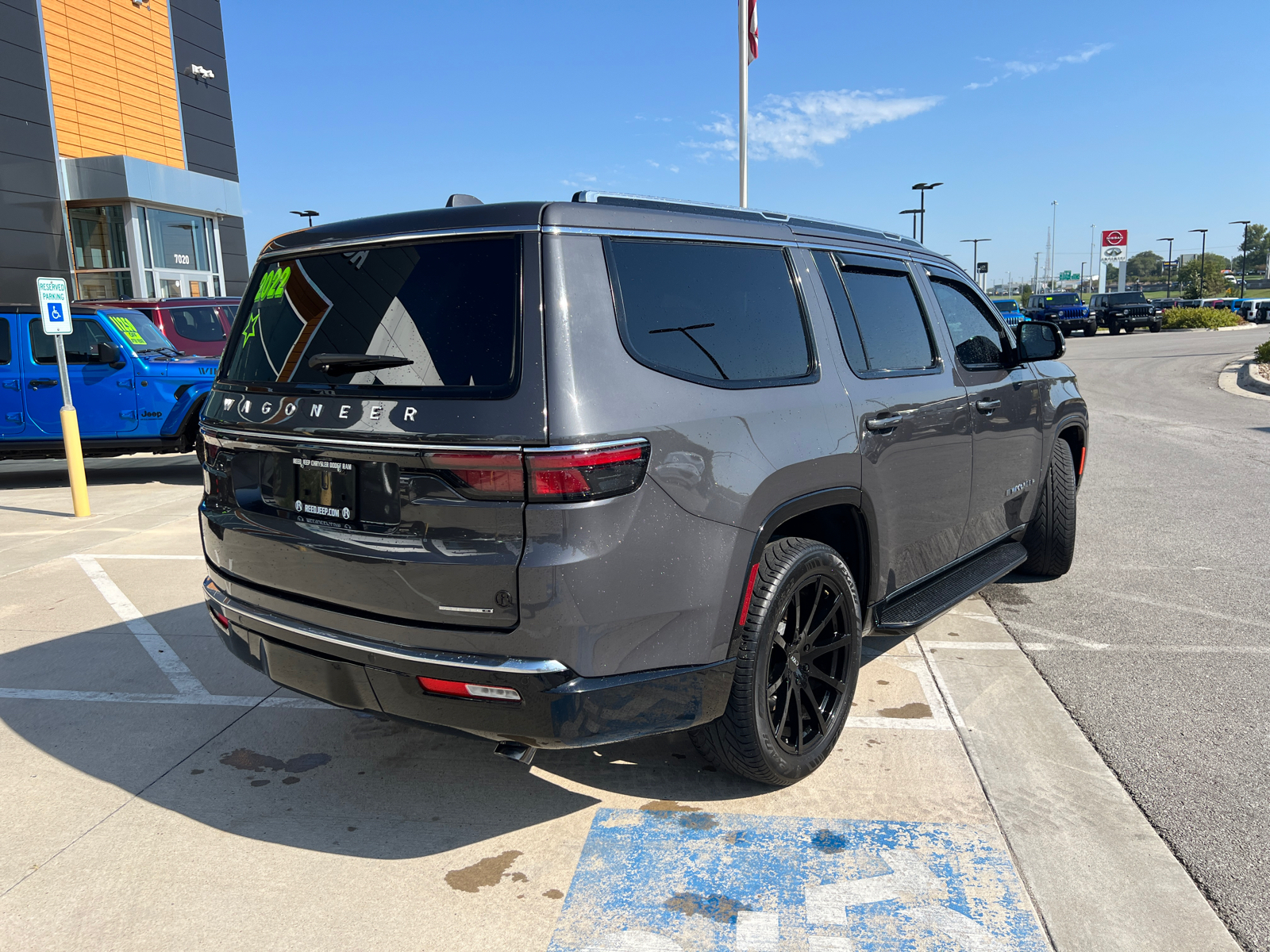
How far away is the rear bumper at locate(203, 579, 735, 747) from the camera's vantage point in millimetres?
2465

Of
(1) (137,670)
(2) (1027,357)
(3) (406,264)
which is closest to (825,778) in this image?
(3) (406,264)

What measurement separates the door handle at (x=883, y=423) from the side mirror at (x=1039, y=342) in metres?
1.55

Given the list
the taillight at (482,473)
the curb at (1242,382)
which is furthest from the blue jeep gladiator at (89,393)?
the curb at (1242,382)

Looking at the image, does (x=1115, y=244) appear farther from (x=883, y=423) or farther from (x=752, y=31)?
(x=883, y=423)

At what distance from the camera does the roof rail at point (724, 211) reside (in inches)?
110

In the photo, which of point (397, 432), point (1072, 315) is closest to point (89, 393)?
point (397, 432)

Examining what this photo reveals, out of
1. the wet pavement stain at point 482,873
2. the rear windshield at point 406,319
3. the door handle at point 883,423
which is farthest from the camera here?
the door handle at point 883,423

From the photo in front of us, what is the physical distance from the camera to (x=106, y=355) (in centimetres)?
1007

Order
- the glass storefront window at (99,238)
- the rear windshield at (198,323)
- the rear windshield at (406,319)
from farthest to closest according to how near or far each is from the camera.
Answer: the glass storefront window at (99,238)
the rear windshield at (198,323)
the rear windshield at (406,319)

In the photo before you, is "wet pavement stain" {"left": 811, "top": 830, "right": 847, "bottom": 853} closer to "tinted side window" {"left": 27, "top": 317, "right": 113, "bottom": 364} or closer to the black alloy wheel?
the black alloy wheel

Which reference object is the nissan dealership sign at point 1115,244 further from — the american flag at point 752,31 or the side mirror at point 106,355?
the side mirror at point 106,355

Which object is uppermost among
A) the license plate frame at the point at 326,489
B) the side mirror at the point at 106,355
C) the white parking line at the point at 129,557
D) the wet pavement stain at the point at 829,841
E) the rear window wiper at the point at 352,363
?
the rear window wiper at the point at 352,363

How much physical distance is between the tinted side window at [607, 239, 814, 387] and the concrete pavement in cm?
149

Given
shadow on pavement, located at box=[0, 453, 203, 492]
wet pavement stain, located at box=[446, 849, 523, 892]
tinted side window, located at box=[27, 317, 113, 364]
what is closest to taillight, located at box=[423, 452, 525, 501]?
wet pavement stain, located at box=[446, 849, 523, 892]
